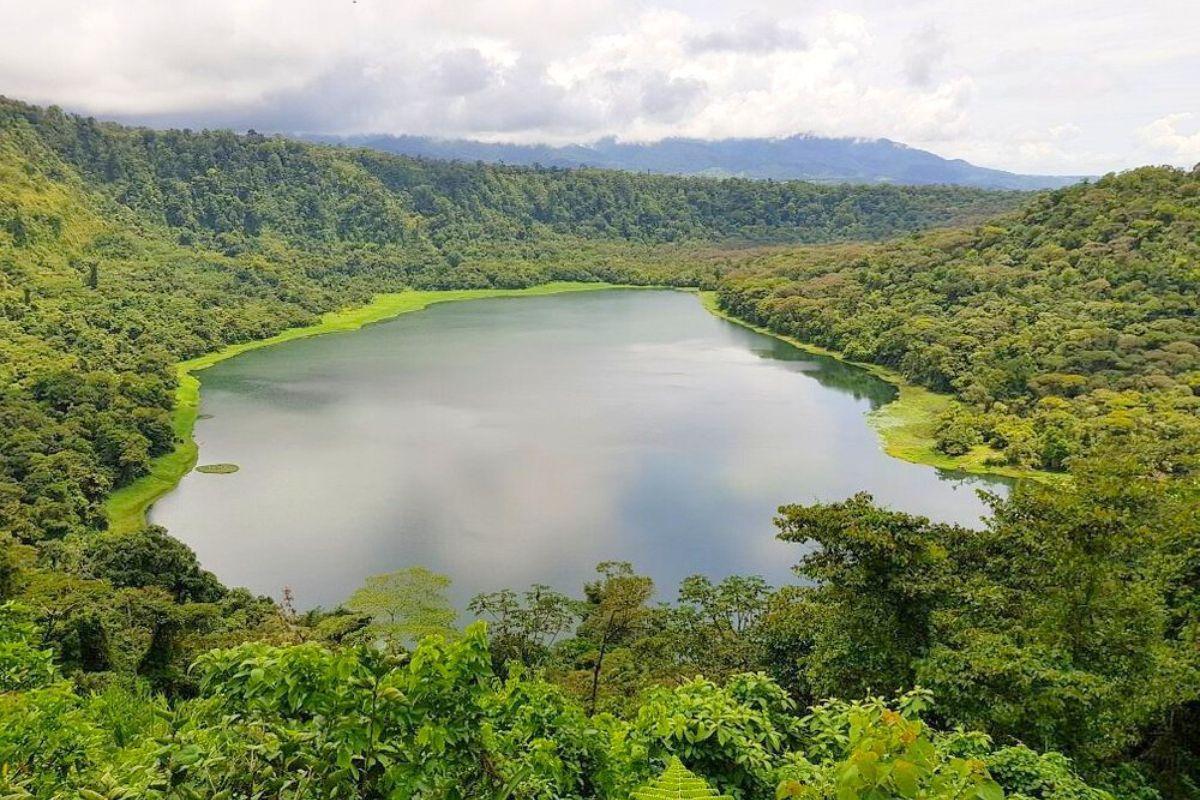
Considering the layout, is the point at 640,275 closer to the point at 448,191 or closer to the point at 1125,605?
the point at 448,191

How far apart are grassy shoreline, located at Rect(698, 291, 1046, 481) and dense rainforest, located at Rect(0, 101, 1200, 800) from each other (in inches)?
33.1

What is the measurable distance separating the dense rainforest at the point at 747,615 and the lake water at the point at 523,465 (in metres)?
2.34

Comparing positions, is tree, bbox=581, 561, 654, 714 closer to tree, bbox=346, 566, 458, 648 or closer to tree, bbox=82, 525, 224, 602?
tree, bbox=346, 566, 458, 648

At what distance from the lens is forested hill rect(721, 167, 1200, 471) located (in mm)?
34406

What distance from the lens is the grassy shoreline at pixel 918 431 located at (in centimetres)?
3191

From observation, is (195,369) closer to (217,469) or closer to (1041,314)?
(217,469)

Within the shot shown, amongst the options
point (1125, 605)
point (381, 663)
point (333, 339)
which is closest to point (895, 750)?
point (381, 663)

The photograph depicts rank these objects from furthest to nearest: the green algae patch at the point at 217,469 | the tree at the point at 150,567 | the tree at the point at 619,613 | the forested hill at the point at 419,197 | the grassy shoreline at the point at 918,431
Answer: the forested hill at the point at 419,197 → the grassy shoreline at the point at 918,431 → the green algae patch at the point at 217,469 → the tree at the point at 150,567 → the tree at the point at 619,613

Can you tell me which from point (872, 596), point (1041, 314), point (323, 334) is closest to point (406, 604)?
point (872, 596)

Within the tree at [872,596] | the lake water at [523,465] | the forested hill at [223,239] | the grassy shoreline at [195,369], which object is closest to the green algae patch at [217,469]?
the lake water at [523,465]

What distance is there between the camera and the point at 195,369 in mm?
50844

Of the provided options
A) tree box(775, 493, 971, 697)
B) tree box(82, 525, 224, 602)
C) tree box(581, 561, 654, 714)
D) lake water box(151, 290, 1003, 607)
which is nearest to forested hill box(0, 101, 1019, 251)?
lake water box(151, 290, 1003, 607)

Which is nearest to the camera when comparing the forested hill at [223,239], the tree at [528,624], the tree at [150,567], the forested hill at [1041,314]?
the tree at [528,624]

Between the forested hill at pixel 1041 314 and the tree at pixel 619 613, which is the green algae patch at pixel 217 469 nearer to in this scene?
the tree at pixel 619 613
